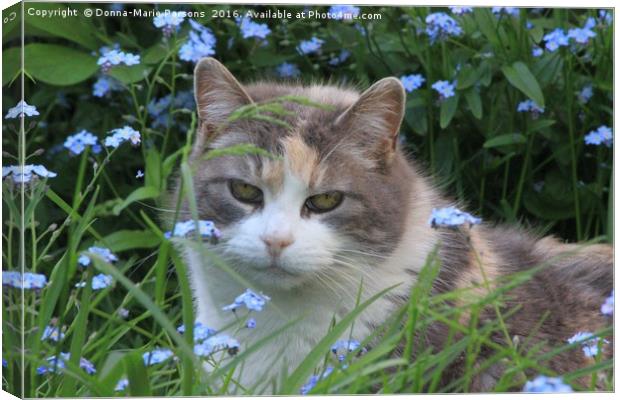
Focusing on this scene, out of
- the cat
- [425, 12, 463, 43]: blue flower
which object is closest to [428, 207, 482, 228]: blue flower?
the cat

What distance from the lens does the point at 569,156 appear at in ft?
11.4

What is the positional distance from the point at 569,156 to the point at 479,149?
0.29 meters

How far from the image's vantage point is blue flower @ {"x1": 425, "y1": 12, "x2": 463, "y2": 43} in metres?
3.20

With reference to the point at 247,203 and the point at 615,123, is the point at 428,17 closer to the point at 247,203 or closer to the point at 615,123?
the point at 615,123

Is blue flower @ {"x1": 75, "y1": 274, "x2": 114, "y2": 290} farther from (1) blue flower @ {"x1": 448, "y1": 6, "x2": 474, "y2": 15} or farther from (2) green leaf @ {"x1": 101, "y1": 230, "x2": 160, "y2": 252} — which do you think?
(1) blue flower @ {"x1": 448, "y1": 6, "x2": 474, "y2": 15}

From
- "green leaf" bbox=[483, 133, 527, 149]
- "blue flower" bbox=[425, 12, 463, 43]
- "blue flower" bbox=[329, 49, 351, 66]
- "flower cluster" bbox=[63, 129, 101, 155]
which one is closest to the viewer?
"flower cluster" bbox=[63, 129, 101, 155]

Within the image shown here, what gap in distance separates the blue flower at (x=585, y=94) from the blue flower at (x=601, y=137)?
0.11 m

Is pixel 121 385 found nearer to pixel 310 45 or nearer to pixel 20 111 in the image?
pixel 20 111

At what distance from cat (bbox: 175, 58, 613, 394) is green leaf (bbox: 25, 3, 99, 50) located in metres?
0.43

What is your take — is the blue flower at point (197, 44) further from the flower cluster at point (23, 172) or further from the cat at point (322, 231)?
the flower cluster at point (23, 172)

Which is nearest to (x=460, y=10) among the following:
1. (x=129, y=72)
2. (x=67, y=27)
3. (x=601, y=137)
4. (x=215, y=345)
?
(x=601, y=137)

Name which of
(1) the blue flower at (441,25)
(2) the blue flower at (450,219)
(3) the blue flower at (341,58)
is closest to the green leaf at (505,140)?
(1) the blue flower at (441,25)

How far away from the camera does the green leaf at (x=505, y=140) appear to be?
3314 mm

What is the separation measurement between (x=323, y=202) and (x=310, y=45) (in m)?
0.87
